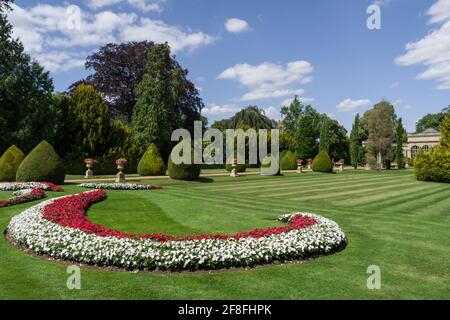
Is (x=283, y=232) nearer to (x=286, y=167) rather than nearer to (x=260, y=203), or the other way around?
(x=260, y=203)

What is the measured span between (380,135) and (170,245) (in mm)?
56256

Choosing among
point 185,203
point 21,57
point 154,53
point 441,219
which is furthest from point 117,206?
point 154,53

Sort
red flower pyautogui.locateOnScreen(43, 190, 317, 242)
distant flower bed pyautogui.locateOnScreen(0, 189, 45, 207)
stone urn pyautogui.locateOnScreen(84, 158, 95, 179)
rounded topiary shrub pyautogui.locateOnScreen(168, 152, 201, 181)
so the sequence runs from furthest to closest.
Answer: rounded topiary shrub pyautogui.locateOnScreen(168, 152, 201, 181), stone urn pyautogui.locateOnScreen(84, 158, 95, 179), distant flower bed pyautogui.locateOnScreen(0, 189, 45, 207), red flower pyautogui.locateOnScreen(43, 190, 317, 242)

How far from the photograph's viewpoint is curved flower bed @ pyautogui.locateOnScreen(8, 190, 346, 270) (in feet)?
23.1

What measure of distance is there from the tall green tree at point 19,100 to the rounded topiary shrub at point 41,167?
453 inches

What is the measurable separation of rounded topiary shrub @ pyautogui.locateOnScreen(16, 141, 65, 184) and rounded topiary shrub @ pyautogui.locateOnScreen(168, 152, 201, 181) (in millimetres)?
8620

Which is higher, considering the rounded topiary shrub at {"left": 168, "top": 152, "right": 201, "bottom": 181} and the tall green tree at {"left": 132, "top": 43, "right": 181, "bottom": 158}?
the tall green tree at {"left": 132, "top": 43, "right": 181, "bottom": 158}

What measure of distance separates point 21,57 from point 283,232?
109 feet

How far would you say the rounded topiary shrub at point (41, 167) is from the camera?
2058cm
